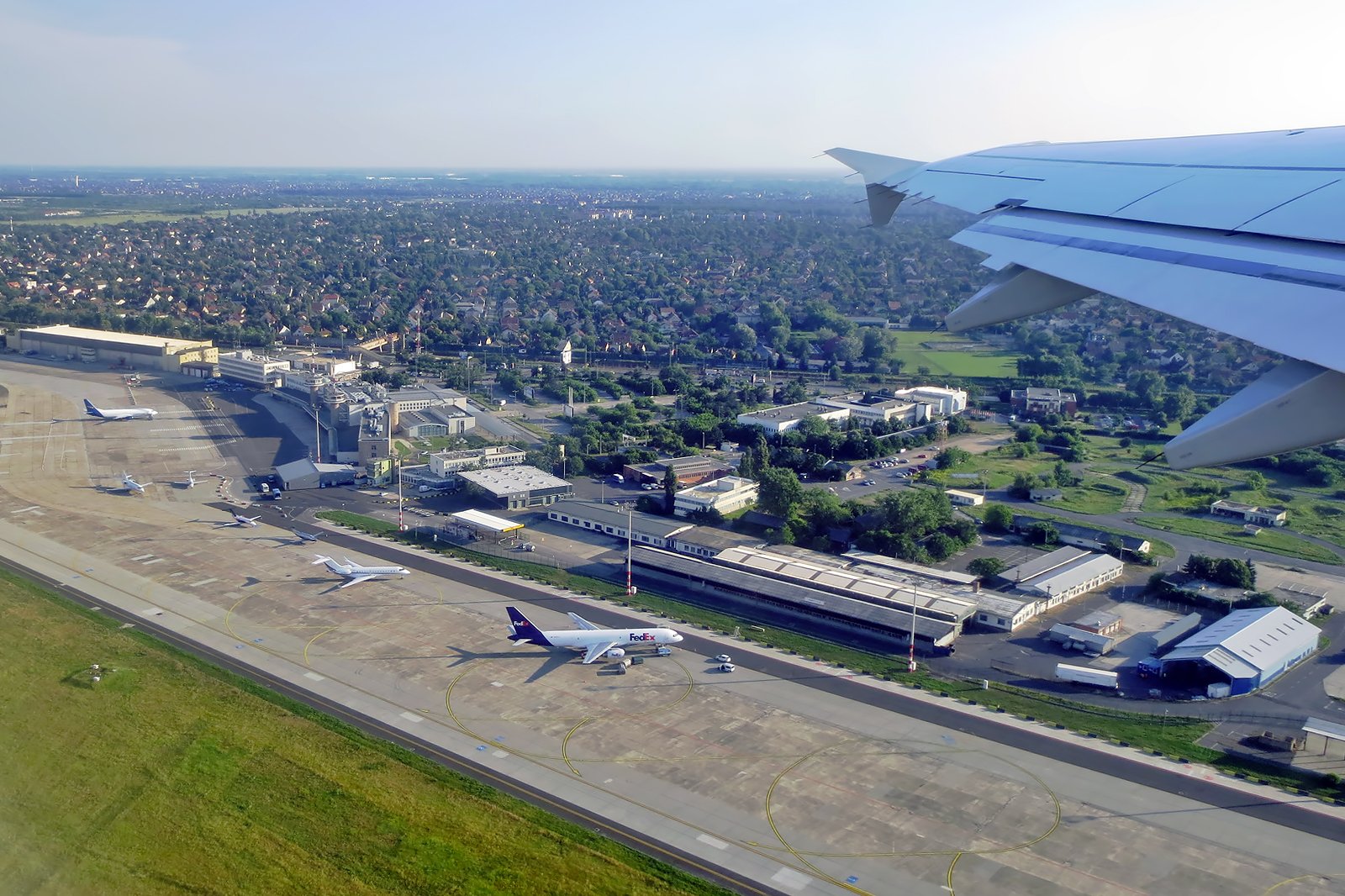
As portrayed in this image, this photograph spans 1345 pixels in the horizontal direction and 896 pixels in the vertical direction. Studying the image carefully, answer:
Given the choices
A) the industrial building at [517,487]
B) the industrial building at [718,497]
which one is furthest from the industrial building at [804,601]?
the industrial building at [517,487]

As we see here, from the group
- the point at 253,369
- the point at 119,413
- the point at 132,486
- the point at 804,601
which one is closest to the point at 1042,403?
the point at 804,601

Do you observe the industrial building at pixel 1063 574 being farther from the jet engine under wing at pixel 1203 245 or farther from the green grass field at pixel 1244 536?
the jet engine under wing at pixel 1203 245

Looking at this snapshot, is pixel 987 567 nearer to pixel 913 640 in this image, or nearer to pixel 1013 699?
pixel 913 640

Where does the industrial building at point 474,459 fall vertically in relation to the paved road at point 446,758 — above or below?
above

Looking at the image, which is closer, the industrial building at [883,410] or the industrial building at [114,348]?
the industrial building at [883,410]

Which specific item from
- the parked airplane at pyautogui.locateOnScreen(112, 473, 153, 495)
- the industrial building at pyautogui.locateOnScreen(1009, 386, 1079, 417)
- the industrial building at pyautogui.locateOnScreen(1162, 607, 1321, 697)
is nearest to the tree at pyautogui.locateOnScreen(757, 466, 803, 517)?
the industrial building at pyautogui.locateOnScreen(1162, 607, 1321, 697)

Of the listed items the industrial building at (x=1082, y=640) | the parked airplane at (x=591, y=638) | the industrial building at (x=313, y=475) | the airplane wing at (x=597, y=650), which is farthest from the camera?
the industrial building at (x=313, y=475)

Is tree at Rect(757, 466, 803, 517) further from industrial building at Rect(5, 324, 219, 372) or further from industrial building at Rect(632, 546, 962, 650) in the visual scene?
industrial building at Rect(5, 324, 219, 372)
